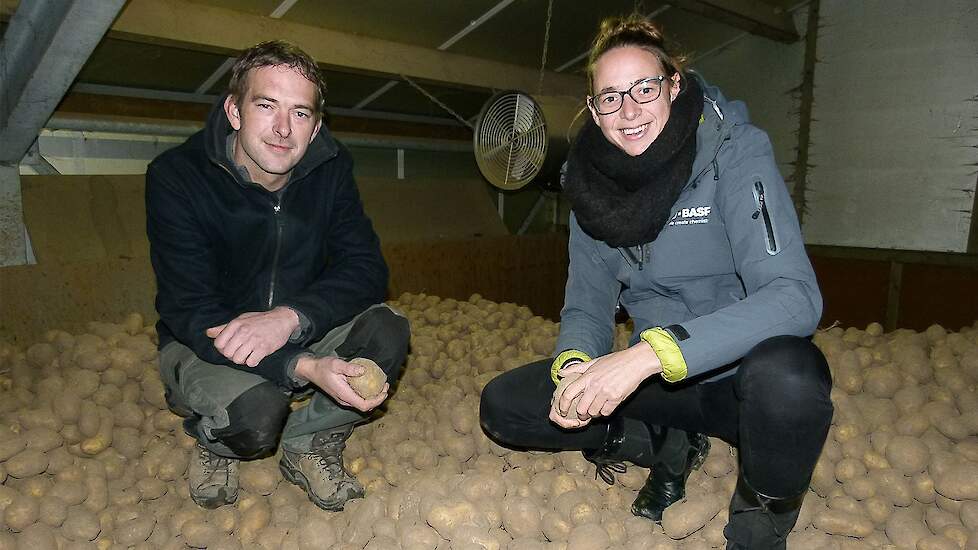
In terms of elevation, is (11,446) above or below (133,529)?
above

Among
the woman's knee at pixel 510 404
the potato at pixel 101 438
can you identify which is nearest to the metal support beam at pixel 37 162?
the potato at pixel 101 438

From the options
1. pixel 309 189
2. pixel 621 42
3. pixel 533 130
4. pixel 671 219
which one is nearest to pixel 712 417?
pixel 671 219

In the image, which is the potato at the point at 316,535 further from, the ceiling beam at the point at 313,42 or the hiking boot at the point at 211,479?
the ceiling beam at the point at 313,42

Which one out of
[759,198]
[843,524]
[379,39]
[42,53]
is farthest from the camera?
[379,39]

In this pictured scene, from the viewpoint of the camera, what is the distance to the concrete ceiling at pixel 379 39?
2.67 m

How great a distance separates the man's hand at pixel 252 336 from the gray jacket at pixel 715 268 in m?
0.57

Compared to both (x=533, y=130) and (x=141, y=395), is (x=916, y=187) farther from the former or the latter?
(x=141, y=395)

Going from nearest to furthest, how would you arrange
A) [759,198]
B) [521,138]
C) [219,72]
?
[759,198], [521,138], [219,72]

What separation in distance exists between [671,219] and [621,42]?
34 cm

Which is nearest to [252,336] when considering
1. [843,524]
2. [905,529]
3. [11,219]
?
[843,524]

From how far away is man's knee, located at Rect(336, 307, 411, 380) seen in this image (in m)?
1.47

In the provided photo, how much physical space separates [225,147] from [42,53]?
94 centimetres

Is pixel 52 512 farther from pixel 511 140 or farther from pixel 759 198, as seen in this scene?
pixel 511 140

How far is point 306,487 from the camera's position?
1481 mm
